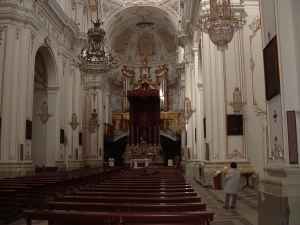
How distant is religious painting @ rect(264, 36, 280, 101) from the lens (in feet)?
14.2

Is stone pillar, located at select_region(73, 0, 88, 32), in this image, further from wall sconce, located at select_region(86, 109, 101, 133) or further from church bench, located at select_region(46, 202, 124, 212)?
church bench, located at select_region(46, 202, 124, 212)

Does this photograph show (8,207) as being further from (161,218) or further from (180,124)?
(180,124)

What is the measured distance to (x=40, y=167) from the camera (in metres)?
15.0

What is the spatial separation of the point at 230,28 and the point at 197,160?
9.58 m

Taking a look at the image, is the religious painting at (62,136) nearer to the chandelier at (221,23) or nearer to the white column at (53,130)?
the white column at (53,130)

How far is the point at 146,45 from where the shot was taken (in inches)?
1182

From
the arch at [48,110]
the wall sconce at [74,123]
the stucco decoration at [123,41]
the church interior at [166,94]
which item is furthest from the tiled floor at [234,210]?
the stucco decoration at [123,41]

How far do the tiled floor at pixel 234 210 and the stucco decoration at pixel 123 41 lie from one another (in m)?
21.0

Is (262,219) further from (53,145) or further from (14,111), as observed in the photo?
(53,145)

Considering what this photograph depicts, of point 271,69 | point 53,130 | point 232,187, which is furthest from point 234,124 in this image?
point 53,130

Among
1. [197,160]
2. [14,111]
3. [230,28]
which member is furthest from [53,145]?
[230,28]

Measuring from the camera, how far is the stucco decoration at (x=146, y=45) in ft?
97.0

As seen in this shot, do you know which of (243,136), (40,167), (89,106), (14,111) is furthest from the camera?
(89,106)

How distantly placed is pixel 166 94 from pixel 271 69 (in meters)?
24.3
